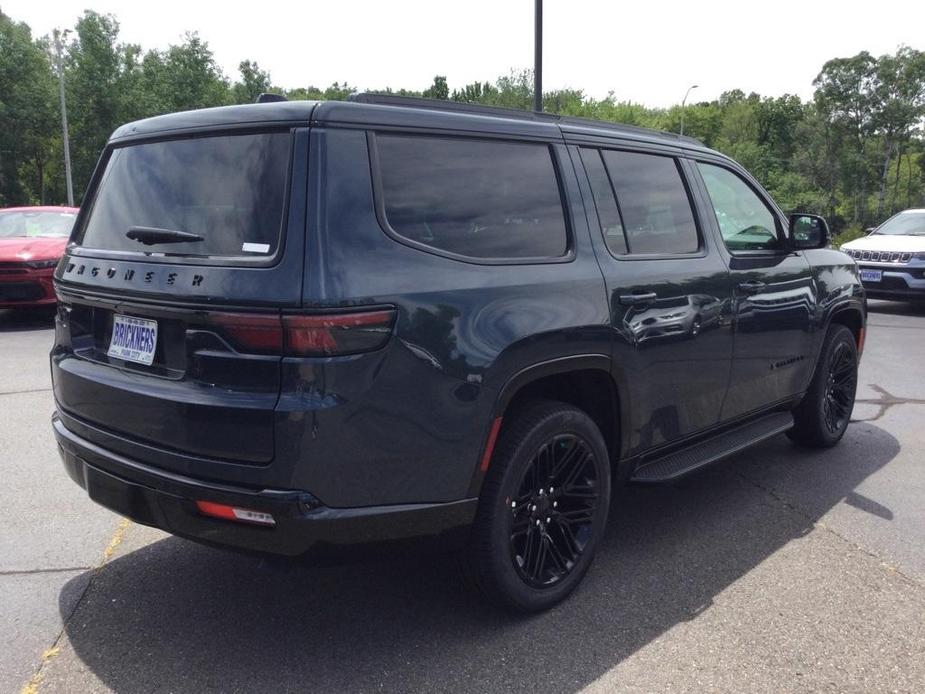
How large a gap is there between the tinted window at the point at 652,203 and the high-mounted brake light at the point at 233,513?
6.32 feet

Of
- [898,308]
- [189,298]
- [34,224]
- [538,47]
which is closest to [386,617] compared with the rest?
[189,298]

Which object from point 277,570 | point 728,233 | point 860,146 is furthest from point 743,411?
point 860,146

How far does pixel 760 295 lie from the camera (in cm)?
417

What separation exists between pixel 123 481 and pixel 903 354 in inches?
341

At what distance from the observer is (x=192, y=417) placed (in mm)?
2484

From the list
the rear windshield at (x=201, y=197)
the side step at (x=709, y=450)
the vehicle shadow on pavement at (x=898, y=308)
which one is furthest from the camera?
the vehicle shadow on pavement at (x=898, y=308)

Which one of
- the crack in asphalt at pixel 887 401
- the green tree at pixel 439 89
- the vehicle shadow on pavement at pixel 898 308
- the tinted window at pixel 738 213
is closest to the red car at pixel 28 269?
the tinted window at pixel 738 213

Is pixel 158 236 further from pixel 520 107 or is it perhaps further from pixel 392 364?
pixel 520 107

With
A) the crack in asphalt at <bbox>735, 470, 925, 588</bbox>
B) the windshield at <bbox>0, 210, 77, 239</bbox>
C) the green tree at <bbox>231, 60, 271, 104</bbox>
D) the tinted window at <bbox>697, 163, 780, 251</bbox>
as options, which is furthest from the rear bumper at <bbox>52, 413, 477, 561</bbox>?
the green tree at <bbox>231, 60, 271, 104</bbox>

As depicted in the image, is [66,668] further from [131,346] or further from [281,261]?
[281,261]

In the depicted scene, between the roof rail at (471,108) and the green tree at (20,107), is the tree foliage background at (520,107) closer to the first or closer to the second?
the green tree at (20,107)

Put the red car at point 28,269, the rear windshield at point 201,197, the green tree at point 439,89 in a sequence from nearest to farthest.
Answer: the rear windshield at point 201,197 < the red car at point 28,269 < the green tree at point 439,89

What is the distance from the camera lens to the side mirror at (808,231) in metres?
4.53

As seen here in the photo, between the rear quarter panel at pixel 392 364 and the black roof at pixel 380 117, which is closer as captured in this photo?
the rear quarter panel at pixel 392 364
